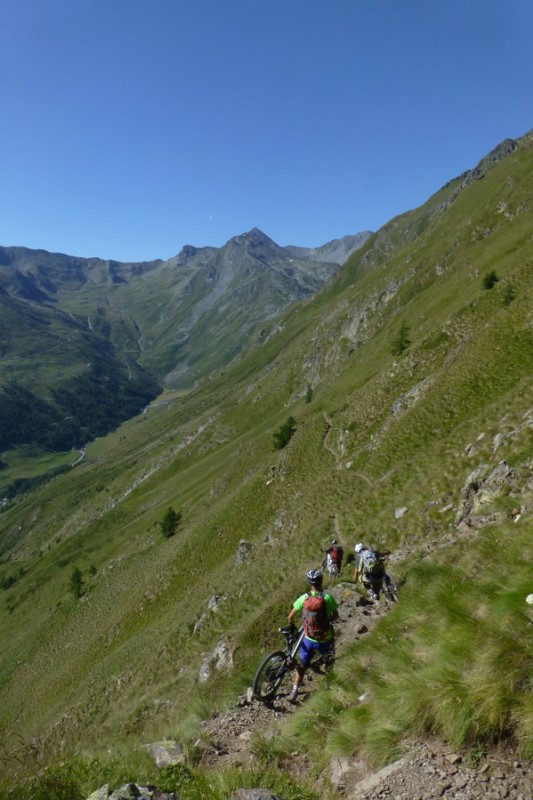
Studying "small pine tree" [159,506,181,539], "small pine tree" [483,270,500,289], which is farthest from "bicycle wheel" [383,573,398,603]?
"small pine tree" [159,506,181,539]

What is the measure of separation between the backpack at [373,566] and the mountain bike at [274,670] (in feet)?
11.9

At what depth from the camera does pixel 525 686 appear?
6.37 meters

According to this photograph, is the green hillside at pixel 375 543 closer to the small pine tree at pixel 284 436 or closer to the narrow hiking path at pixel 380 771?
the narrow hiking path at pixel 380 771

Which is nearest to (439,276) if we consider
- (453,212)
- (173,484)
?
(453,212)

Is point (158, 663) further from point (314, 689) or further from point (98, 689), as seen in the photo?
point (314, 689)

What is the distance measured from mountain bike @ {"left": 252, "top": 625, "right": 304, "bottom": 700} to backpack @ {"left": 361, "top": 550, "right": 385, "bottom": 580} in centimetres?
361

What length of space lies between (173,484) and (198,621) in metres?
76.8

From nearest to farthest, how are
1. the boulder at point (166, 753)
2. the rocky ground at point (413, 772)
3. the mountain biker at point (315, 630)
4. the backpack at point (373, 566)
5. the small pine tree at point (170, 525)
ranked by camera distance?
the rocky ground at point (413, 772), the boulder at point (166, 753), the mountain biker at point (315, 630), the backpack at point (373, 566), the small pine tree at point (170, 525)

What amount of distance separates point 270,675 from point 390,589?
505 cm

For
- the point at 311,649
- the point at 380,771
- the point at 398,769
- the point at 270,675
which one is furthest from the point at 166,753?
the point at 398,769

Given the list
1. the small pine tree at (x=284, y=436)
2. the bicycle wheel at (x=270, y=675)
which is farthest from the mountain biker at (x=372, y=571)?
the small pine tree at (x=284, y=436)

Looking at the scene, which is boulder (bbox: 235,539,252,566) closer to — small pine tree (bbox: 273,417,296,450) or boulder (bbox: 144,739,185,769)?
small pine tree (bbox: 273,417,296,450)

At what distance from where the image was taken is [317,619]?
11.6m

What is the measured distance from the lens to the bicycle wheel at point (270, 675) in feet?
39.0
